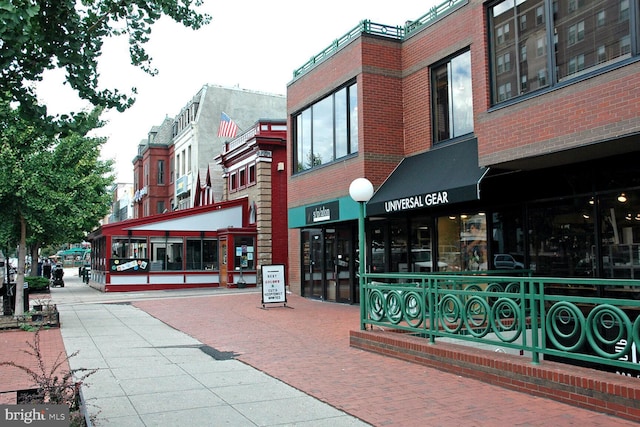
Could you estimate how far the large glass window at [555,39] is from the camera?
8.41 m

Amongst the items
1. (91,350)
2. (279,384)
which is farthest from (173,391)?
(91,350)

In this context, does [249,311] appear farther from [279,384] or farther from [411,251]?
[279,384]

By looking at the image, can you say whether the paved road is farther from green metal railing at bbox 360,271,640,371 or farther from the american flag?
the american flag

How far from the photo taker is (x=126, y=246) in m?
27.0

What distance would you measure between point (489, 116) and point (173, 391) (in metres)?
7.08

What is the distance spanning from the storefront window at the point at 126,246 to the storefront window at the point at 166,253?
450mm

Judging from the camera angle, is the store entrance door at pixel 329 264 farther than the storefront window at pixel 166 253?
No

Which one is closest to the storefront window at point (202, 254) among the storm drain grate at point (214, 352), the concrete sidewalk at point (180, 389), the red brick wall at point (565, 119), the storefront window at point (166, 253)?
the storefront window at point (166, 253)

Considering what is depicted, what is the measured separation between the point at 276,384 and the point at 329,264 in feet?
35.4

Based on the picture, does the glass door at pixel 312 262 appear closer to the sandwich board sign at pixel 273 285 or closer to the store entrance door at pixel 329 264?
the store entrance door at pixel 329 264

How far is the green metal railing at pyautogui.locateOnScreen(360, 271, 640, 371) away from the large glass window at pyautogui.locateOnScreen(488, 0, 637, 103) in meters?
3.33

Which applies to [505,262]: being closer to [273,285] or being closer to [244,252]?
[273,285]

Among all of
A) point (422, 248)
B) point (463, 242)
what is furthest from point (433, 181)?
point (422, 248)

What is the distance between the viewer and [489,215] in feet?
41.7
